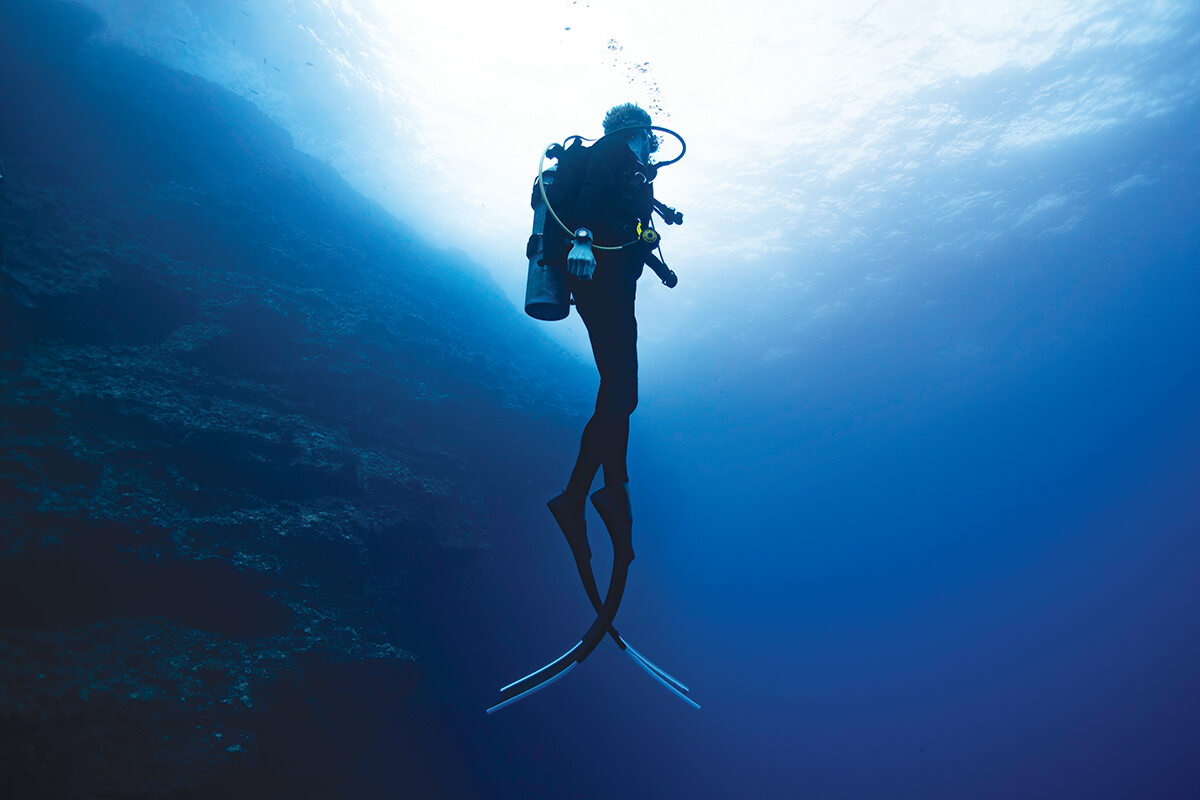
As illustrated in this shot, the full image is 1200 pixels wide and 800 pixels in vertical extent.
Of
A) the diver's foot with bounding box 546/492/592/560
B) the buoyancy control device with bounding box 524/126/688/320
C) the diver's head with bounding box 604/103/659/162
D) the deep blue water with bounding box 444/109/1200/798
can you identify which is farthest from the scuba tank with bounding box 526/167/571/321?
the deep blue water with bounding box 444/109/1200/798

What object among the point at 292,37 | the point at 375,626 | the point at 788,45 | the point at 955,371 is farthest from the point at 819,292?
the point at 292,37

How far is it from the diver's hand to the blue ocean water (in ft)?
41.3

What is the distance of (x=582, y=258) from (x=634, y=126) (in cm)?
108

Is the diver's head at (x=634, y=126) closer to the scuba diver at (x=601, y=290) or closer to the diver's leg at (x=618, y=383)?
the scuba diver at (x=601, y=290)

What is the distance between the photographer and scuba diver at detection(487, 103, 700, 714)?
2426 mm

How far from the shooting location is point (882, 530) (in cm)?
7200

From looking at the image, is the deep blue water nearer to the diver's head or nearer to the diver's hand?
the diver's hand

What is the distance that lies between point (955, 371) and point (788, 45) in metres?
43.8

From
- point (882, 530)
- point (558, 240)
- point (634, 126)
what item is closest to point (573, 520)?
point (558, 240)

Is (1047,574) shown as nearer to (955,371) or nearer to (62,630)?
(955,371)

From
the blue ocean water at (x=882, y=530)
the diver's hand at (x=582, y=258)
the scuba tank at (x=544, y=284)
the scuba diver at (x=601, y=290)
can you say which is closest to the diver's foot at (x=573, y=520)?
the scuba diver at (x=601, y=290)

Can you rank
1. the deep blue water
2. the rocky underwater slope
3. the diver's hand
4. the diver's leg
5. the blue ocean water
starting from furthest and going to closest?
1. the deep blue water
2. the blue ocean water
3. the rocky underwater slope
4. the diver's leg
5. the diver's hand

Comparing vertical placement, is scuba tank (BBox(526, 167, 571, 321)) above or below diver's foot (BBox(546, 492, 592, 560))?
above

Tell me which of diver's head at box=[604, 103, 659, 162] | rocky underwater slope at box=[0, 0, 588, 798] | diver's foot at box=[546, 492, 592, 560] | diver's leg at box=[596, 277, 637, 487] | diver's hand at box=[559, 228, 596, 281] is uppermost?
diver's head at box=[604, 103, 659, 162]
